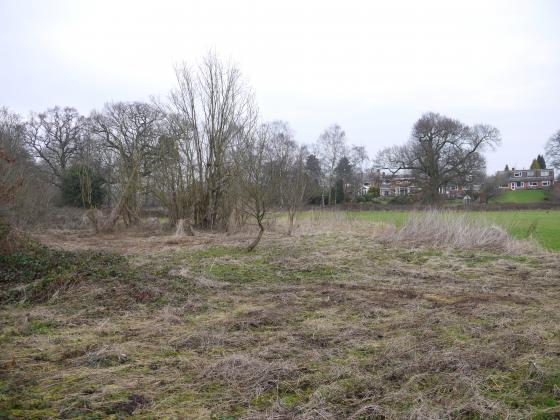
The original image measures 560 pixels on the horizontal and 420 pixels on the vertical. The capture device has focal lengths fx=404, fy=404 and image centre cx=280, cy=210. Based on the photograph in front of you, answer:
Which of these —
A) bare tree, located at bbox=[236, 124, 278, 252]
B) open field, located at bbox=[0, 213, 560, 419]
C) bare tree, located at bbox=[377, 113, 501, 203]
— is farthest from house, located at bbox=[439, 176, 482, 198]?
open field, located at bbox=[0, 213, 560, 419]

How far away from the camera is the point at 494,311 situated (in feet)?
15.9

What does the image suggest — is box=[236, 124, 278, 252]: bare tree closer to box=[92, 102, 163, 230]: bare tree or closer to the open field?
the open field

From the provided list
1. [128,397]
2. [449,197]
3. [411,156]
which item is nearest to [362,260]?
[128,397]

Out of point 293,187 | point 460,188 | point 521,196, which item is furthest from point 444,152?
point 293,187

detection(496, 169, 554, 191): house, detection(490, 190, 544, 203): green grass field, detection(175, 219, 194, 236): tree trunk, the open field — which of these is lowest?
the open field

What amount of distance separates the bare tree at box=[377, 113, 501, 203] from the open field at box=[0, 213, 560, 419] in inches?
1241

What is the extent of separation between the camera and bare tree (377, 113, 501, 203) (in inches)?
1474

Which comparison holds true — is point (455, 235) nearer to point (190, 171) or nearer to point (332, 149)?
point (190, 171)

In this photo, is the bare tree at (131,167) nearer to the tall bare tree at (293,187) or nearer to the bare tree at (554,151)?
the tall bare tree at (293,187)

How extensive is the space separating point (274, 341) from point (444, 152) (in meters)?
38.4

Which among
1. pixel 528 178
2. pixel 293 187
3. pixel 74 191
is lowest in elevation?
pixel 293 187

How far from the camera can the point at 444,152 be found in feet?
126

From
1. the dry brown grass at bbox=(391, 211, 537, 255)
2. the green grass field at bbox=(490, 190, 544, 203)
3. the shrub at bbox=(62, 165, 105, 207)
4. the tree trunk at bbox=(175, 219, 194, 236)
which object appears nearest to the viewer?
→ the dry brown grass at bbox=(391, 211, 537, 255)

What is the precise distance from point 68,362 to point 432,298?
4501 mm
